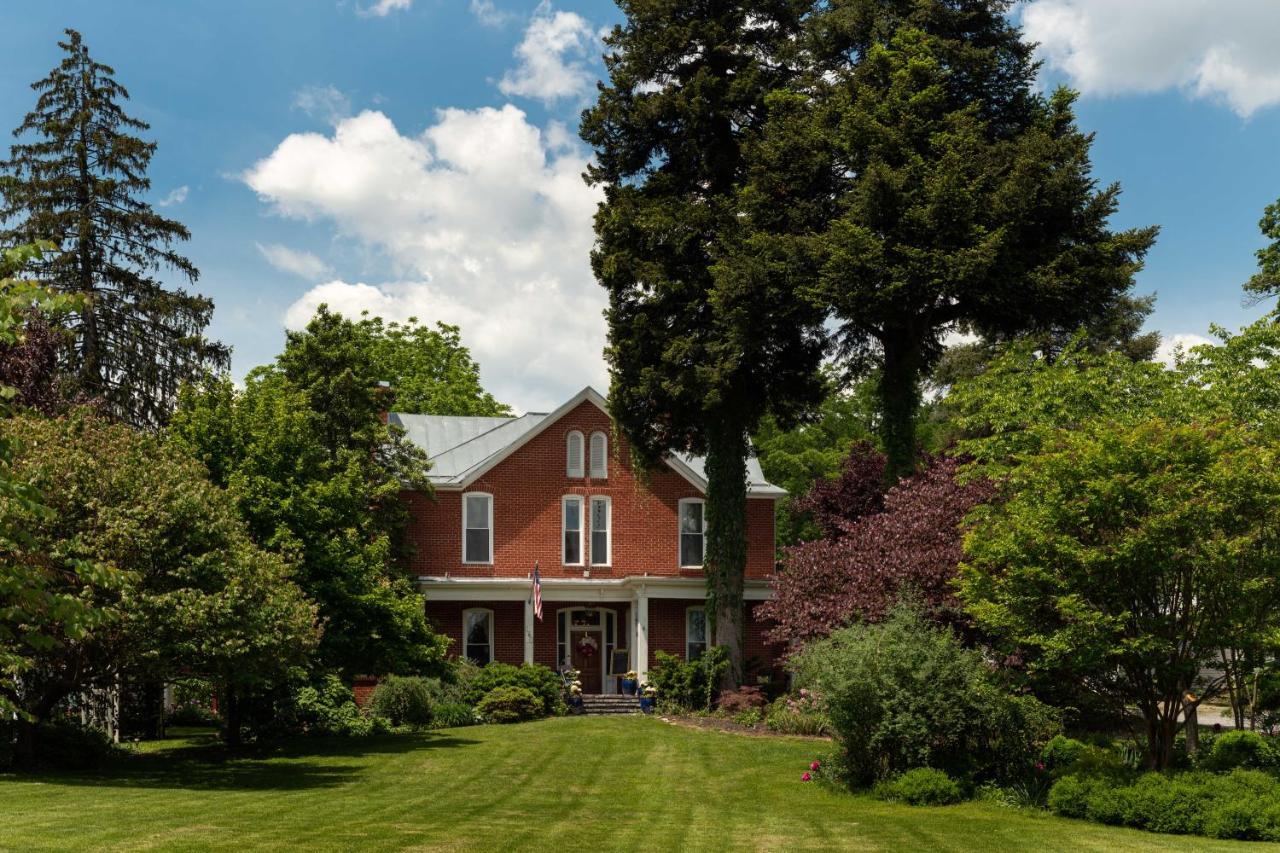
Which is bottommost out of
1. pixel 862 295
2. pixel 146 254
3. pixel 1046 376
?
pixel 1046 376

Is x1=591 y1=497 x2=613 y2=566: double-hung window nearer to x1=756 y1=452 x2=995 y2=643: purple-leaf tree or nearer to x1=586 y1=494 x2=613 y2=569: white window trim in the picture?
x1=586 y1=494 x2=613 y2=569: white window trim

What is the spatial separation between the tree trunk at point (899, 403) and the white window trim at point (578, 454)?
10652mm

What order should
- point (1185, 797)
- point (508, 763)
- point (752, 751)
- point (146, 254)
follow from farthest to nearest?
point (146, 254)
point (752, 751)
point (508, 763)
point (1185, 797)

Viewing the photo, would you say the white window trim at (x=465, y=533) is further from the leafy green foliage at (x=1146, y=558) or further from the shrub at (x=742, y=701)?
the leafy green foliage at (x=1146, y=558)

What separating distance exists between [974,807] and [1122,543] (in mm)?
4492

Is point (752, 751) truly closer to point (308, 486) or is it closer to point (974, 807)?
point (974, 807)

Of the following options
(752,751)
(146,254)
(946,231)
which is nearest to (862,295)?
(946,231)

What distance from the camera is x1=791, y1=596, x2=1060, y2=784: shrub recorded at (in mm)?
18938

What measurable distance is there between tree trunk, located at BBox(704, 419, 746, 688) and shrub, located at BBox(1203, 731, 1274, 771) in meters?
16.0

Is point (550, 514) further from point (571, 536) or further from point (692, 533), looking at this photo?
point (692, 533)

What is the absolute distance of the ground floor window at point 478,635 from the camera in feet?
Answer: 123

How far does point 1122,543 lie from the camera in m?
16.8

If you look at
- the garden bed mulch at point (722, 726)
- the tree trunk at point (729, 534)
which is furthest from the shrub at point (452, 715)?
the tree trunk at point (729, 534)

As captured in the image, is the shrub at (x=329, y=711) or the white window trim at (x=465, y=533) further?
the white window trim at (x=465, y=533)
